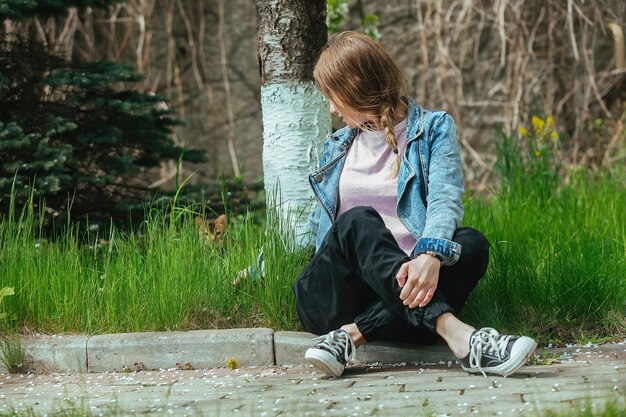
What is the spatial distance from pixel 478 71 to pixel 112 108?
12.9ft

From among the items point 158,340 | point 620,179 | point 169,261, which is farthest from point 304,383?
point 620,179

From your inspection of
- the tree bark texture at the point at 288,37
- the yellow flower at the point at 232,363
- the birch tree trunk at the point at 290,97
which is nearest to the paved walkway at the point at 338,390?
the yellow flower at the point at 232,363

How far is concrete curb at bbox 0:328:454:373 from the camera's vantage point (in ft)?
11.3

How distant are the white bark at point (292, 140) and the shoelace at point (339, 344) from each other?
93 cm

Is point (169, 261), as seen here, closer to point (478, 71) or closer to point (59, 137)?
point (59, 137)

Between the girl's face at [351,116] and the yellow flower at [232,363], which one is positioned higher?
the girl's face at [351,116]

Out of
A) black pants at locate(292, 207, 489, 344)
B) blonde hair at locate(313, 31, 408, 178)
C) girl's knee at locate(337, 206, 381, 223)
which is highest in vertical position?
blonde hair at locate(313, 31, 408, 178)

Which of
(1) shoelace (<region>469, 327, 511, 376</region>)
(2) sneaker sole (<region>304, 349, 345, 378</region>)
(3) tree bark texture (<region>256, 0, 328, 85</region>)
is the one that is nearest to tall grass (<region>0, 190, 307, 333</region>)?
(2) sneaker sole (<region>304, 349, 345, 378</region>)

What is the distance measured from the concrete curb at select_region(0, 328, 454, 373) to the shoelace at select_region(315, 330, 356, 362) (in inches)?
10.5

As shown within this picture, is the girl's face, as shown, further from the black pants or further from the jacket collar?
the black pants

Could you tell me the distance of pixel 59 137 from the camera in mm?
5023

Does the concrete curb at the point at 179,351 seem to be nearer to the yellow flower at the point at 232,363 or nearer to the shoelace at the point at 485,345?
the yellow flower at the point at 232,363

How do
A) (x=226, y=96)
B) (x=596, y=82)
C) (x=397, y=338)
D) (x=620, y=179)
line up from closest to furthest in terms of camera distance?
(x=397, y=338) < (x=620, y=179) < (x=596, y=82) < (x=226, y=96)

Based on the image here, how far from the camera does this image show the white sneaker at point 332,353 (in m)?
3.04
